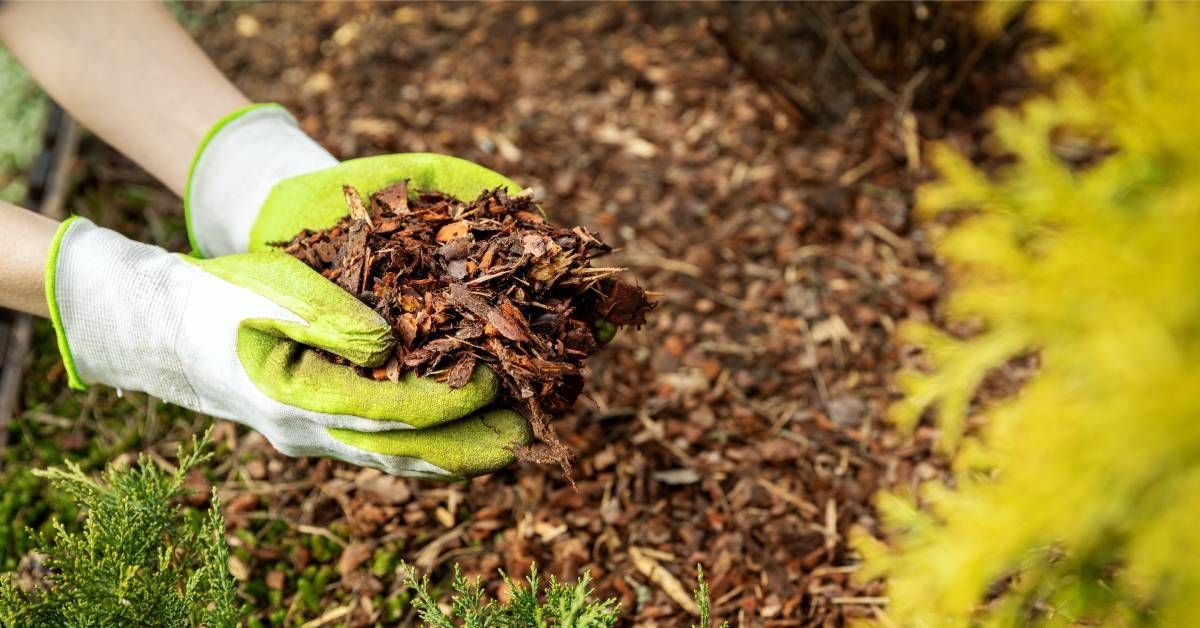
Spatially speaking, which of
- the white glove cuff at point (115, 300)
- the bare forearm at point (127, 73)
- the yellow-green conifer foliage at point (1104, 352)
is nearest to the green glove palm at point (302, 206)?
the bare forearm at point (127, 73)

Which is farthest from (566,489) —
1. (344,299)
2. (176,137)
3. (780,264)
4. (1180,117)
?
(1180,117)

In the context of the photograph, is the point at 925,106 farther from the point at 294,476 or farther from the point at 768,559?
the point at 294,476

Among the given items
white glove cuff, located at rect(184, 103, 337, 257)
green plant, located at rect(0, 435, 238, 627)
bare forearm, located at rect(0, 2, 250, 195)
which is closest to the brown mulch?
green plant, located at rect(0, 435, 238, 627)

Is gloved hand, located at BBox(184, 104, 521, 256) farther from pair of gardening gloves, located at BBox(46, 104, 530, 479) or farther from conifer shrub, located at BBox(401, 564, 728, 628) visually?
conifer shrub, located at BBox(401, 564, 728, 628)

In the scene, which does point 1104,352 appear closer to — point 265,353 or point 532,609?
point 532,609

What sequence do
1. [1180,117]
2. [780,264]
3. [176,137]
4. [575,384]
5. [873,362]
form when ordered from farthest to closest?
[780,264]
[873,362]
[176,137]
[575,384]
[1180,117]

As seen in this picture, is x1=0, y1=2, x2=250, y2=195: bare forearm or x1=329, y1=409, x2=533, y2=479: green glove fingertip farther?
x1=0, y1=2, x2=250, y2=195: bare forearm

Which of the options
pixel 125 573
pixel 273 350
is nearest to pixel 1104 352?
pixel 273 350
